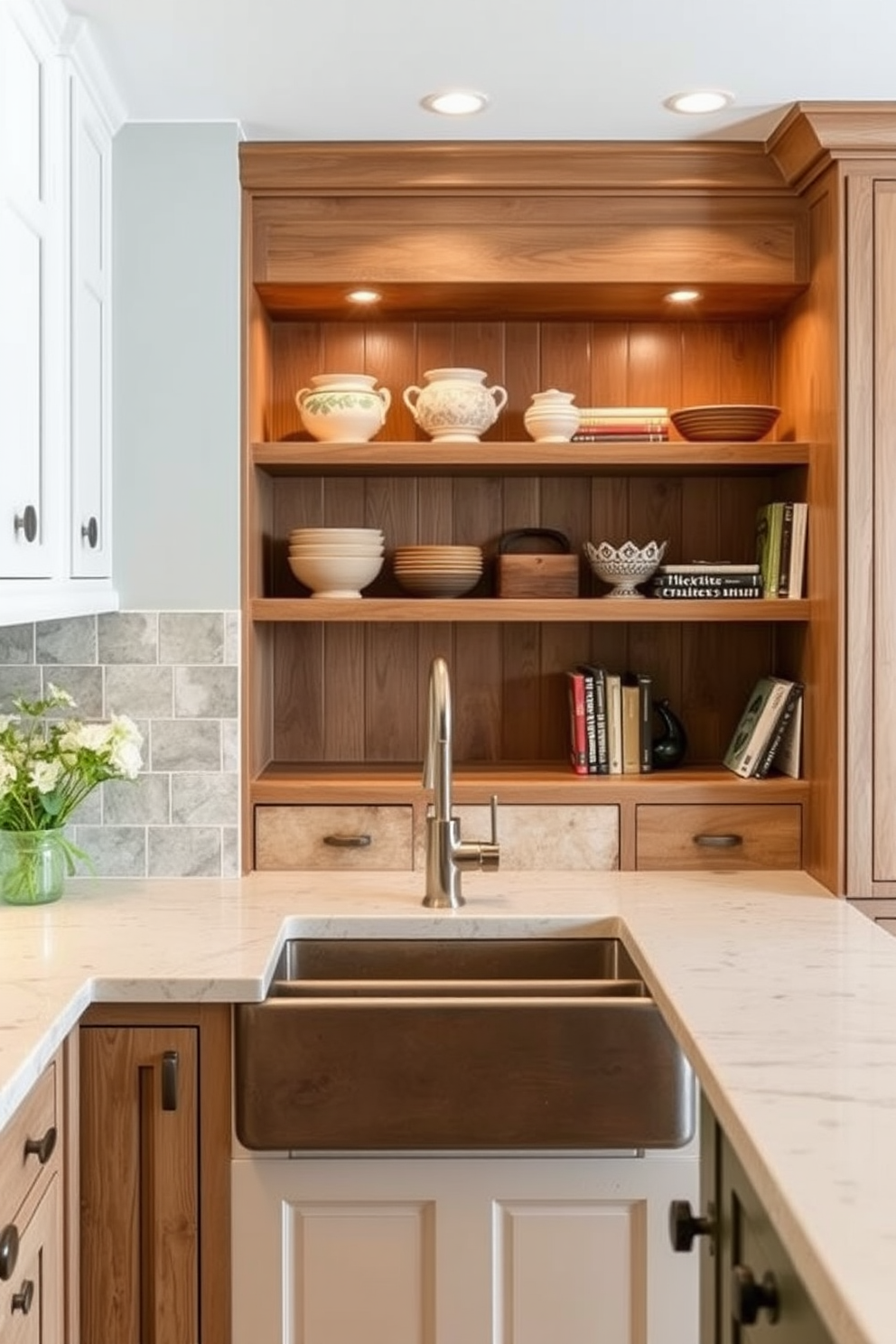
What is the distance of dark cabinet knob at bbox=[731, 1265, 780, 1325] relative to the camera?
1.42 metres

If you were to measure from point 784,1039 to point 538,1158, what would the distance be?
1.88ft

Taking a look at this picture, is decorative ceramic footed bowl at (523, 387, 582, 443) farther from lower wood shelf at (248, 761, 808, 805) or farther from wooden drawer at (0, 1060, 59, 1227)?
wooden drawer at (0, 1060, 59, 1227)

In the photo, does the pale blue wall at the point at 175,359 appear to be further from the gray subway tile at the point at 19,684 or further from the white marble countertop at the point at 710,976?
the white marble countertop at the point at 710,976

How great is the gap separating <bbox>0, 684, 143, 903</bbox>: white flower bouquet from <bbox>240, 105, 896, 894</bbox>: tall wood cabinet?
1.22 feet

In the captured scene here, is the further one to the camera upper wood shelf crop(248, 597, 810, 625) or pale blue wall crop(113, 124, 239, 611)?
upper wood shelf crop(248, 597, 810, 625)

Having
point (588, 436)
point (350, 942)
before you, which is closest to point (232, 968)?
point (350, 942)

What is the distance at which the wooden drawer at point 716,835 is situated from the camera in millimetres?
2934

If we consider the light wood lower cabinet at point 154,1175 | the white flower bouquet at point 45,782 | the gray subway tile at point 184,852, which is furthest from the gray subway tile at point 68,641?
the light wood lower cabinet at point 154,1175

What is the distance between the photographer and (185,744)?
285 centimetres

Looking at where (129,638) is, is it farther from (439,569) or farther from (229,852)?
(439,569)

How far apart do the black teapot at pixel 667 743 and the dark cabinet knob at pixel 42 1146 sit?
159 centimetres

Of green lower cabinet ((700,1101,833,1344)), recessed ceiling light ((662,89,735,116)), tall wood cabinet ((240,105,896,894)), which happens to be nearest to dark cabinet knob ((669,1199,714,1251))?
green lower cabinet ((700,1101,833,1344))

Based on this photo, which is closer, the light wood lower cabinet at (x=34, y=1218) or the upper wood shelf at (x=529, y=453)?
the light wood lower cabinet at (x=34, y=1218)

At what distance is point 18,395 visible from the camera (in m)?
2.12
